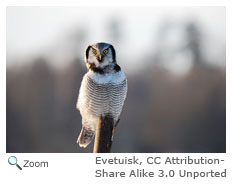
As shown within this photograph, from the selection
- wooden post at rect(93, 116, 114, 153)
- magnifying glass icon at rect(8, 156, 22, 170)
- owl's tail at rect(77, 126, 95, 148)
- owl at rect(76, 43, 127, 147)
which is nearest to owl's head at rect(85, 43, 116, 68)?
owl at rect(76, 43, 127, 147)

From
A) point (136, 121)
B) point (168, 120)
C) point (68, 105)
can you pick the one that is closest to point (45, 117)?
point (68, 105)

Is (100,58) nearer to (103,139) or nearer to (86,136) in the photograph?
(103,139)

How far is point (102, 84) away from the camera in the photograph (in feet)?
11.9

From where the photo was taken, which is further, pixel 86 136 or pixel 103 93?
pixel 86 136

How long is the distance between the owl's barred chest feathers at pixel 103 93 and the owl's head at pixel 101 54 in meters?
0.08

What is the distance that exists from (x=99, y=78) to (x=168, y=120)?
7.09 metres

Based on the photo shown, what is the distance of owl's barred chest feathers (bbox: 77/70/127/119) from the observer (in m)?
3.61

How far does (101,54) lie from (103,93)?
1.12 ft

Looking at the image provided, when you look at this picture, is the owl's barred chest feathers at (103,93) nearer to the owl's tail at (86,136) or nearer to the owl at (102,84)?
the owl at (102,84)

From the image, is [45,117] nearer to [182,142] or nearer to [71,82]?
[71,82]

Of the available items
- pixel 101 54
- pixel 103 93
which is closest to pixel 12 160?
pixel 103 93

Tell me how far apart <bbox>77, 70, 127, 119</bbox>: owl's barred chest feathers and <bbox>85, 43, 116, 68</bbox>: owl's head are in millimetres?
83

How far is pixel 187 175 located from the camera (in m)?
3.62

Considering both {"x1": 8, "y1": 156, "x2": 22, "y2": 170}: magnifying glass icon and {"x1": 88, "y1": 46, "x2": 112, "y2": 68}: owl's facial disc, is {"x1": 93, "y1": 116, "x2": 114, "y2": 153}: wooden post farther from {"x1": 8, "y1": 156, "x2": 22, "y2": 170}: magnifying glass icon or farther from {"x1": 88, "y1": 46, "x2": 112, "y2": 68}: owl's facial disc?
{"x1": 8, "y1": 156, "x2": 22, "y2": 170}: magnifying glass icon
